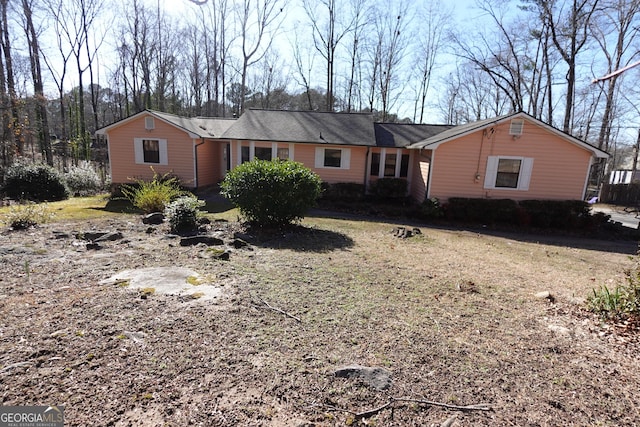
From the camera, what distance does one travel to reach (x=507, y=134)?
1275 cm

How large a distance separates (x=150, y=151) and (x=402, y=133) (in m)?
12.7

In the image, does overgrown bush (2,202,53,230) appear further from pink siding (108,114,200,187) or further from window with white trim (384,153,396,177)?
window with white trim (384,153,396,177)

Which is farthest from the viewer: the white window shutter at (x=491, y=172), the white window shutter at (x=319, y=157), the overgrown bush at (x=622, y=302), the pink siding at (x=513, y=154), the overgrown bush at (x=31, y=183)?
the white window shutter at (x=319, y=157)

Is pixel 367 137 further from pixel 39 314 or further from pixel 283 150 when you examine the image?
pixel 39 314

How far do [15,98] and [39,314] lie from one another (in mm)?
18025

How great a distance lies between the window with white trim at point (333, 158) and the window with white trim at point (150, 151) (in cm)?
726

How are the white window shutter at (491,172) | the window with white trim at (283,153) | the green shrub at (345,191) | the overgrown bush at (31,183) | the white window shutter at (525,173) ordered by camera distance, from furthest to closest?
the window with white trim at (283,153), the green shrub at (345,191), the overgrown bush at (31,183), the white window shutter at (491,172), the white window shutter at (525,173)

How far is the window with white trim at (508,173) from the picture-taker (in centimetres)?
1302

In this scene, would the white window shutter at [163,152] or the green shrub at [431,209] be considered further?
the white window shutter at [163,152]

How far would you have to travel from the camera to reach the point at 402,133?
57.5 ft

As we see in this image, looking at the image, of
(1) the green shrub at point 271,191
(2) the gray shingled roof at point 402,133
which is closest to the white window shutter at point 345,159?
(2) the gray shingled roof at point 402,133

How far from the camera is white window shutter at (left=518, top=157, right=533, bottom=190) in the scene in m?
12.9

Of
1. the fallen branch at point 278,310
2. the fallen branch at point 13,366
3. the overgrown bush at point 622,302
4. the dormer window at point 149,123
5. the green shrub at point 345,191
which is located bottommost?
the fallen branch at point 278,310

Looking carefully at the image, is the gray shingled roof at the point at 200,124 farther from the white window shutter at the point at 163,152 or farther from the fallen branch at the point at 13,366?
the fallen branch at the point at 13,366
